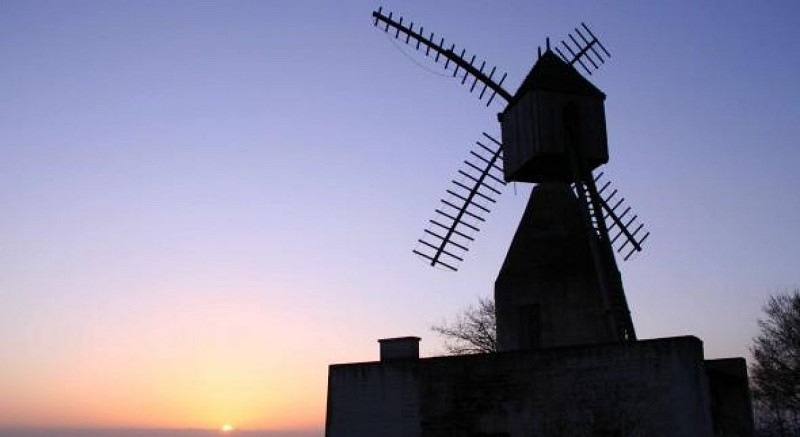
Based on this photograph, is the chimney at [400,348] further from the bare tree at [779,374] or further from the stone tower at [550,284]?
the bare tree at [779,374]

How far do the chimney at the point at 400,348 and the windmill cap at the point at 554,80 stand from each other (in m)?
5.82

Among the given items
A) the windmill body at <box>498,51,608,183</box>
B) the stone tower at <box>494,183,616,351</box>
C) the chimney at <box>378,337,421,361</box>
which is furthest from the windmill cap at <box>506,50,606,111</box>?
the chimney at <box>378,337,421,361</box>

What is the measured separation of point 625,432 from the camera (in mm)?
12516

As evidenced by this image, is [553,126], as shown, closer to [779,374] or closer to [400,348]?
[400,348]

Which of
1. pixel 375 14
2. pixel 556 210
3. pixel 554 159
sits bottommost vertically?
pixel 556 210

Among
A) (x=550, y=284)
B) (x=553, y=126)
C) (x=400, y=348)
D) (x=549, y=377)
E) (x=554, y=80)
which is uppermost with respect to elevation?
(x=554, y=80)

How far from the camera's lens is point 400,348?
15609mm

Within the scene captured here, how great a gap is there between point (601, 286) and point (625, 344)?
1602 mm

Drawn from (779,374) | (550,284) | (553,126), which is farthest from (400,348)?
(779,374)

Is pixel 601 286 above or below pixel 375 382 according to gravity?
above

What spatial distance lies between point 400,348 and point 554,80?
658cm

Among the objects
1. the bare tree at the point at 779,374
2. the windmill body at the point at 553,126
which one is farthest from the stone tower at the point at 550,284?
the bare tree at the point at 779,374

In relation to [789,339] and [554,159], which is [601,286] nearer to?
[554,159]

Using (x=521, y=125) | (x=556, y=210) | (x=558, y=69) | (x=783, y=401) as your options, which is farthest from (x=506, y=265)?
(x=783, y=401)
